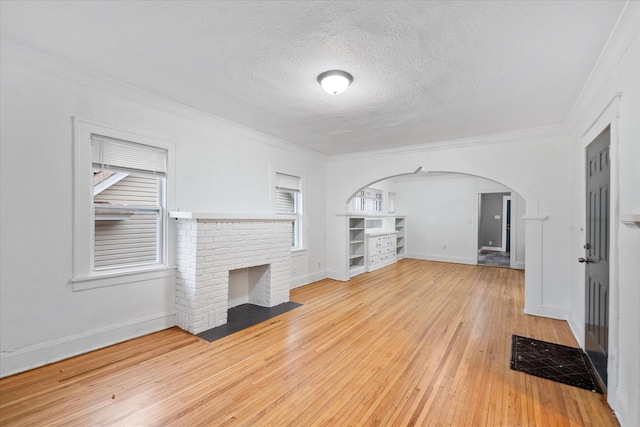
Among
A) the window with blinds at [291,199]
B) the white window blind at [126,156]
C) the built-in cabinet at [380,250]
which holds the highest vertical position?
the white window blind at [126,156]

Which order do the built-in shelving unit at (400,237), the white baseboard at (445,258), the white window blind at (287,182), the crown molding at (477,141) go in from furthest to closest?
the built-in shelving unit at (400,237) → the white baseboard at (445,258) → the white window blind at (287,182) → the crown molding at (477,141)

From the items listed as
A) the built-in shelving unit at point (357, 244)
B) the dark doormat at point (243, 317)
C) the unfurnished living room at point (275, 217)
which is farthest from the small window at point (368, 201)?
the dark doormat at point (243, 317)

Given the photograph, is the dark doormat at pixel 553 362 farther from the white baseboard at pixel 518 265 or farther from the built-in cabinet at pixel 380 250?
the white baseboard at pixel 518 265

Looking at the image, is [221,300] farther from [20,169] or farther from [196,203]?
[20,169]

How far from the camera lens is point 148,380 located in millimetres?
2402

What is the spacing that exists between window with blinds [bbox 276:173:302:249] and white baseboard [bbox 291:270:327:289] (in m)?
0.60

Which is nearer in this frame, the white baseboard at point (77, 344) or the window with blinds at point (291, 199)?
the white baseboard at point (77, 344)

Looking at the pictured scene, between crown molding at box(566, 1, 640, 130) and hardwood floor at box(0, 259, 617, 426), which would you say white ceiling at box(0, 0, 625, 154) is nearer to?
crown molding at box(566, 1, 640, 130)

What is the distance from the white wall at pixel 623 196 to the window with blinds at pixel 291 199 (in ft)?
13.6

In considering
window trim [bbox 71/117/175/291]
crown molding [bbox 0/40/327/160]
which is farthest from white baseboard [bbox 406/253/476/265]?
window trim [bbox 71/117/175/291]

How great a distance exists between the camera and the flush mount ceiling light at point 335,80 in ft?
8.71

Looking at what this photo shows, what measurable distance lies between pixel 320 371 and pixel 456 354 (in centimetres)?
141

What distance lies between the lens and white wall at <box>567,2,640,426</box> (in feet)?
5.77

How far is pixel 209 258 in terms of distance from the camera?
3.48 meters
